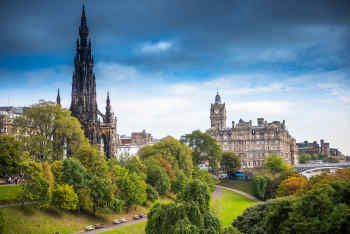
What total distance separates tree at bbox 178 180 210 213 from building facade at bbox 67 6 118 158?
41.9 meters

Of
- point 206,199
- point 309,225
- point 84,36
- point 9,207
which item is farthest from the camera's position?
point 84,36

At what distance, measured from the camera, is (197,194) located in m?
40.0

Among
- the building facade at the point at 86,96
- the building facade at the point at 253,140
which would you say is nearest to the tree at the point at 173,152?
the building facade at the point at 86,96

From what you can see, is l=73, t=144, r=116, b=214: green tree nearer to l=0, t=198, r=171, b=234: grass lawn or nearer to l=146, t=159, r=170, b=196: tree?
l=0, t=198, r=171, b=234: grass lawn

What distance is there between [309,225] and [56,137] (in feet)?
144

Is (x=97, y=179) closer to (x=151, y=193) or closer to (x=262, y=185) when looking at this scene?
(x=151, y=193)

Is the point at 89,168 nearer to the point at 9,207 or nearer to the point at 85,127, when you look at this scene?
the point at 9,207

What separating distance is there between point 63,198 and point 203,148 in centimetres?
6294

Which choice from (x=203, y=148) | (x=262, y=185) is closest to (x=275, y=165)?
(x=262, y=185)

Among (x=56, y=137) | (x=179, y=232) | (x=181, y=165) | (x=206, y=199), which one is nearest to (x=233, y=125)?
(x=181, y=165)

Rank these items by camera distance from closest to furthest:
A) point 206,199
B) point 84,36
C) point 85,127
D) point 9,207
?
point 206,199
point 9,207
point 85,127
point 84,36

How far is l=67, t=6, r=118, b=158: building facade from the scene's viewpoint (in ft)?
261

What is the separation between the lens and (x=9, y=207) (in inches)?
1710

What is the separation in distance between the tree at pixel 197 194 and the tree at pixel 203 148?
212 feet
